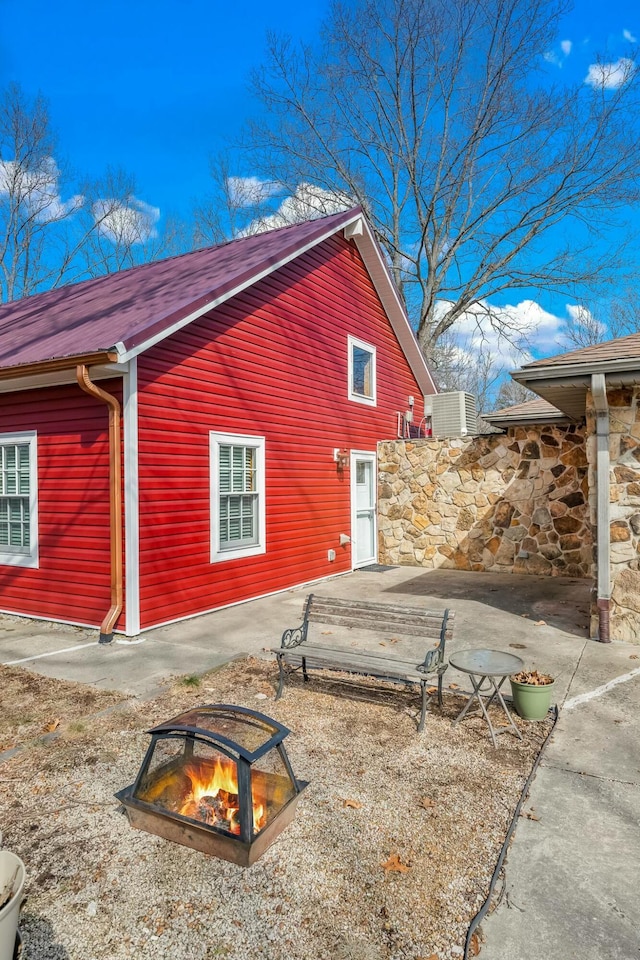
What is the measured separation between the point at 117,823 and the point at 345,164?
69.4ft

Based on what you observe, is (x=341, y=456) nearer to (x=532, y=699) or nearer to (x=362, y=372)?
(x=362, y=372)

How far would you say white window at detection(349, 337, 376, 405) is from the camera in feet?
38.3

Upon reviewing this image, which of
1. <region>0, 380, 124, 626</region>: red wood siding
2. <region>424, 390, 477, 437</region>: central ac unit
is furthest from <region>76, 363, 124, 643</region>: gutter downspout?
<region>424, 390, 477, 437</region>: central ac unit

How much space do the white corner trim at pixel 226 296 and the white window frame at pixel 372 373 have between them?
2.08 meters

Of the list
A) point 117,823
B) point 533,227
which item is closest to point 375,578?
point 117,823

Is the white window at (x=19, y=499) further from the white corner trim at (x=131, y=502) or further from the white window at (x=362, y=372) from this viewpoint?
the white window at (x=362, y=372)

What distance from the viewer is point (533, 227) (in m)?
18.6

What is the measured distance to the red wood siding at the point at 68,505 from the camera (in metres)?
6.91

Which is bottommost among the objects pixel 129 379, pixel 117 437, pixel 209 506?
pixel 209 506

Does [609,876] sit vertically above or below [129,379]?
below

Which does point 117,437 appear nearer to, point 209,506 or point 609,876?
point 209,506

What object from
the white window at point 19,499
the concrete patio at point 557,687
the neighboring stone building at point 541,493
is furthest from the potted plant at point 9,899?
the white window at point 19,499

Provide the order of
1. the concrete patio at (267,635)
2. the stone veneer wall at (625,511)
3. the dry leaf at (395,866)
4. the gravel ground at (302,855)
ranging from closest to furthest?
the gravel ground at (302,855) → the dry leaf at (395,866) → the concrete patio at (267,635) → the stone veneer wall at (625,511)

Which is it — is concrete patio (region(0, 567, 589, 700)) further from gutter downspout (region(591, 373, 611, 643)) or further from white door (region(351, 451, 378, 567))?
white door (region(351, 451, 378, 567))
